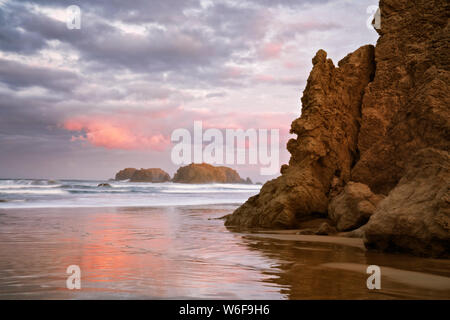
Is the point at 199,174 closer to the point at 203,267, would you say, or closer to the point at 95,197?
the point at 95,197

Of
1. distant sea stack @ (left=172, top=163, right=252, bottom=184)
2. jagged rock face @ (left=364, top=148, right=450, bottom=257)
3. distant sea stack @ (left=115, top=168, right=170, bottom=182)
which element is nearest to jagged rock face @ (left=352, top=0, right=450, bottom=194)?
jagged rock face @ (left=364, top=148, right=450, bottom=257)

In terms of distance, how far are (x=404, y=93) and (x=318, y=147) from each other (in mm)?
2744

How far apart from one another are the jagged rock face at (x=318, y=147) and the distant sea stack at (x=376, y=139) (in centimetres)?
3

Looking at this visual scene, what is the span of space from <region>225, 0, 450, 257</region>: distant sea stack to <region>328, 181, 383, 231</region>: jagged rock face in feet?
0.08

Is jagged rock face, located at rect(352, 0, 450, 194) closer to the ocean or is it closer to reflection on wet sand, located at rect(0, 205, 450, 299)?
reflection on wet sand, located at rect(0, 205, 450, 299)

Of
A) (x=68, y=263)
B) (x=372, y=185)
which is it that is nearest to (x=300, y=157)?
(x=372, y=185)

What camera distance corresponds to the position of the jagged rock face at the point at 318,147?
11.9m

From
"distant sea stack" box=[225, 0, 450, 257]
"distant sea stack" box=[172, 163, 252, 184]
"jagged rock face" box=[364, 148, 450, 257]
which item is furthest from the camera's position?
"distant sea stack" box=[172, 163, 252, 184]

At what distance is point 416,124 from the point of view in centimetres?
915

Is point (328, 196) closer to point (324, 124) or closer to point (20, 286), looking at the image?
point (324, 124)

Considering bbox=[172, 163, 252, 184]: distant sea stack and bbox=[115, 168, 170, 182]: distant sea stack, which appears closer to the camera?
bbox=[172, 163, 252, 184]: distant sea stack

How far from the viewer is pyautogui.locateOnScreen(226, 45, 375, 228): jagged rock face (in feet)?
39.0

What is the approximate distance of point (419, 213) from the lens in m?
6.96
